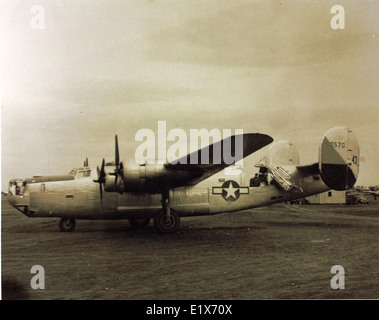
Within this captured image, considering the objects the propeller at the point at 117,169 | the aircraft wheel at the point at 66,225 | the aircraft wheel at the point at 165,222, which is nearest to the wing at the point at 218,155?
the aircraft wheel at the point at 165,222

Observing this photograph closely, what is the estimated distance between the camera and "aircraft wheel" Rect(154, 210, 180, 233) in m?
14.5

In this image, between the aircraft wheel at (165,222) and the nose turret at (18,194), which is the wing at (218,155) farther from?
the nose turret at (18,194)

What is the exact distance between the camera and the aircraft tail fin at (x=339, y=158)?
14141mm

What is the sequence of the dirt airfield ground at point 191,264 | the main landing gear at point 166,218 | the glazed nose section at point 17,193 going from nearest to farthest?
the dirt airfield ground at point 191,264 < the glazed nose section at point 17,193 < the main landing gear at point 166,218

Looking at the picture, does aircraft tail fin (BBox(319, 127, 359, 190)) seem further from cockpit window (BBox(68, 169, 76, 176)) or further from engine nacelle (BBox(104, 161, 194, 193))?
cockpit window (BBox(68, 169, 76, 176))

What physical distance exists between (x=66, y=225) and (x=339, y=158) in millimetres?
11034

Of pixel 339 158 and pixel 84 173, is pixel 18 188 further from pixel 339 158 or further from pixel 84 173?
pixel 339 158

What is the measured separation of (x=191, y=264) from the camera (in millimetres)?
9445

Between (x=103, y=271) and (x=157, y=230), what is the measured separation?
233 inches

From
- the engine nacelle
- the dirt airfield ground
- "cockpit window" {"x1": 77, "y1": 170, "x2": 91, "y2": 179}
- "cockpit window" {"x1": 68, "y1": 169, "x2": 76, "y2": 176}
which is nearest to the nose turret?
the dirt airfield ground

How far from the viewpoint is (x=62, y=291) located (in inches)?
284

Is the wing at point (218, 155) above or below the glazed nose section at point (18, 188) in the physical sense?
above

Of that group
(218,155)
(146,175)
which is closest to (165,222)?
(146,175)

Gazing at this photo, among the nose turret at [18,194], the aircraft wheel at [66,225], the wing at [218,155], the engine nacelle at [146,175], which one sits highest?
the wing at [218,155]
